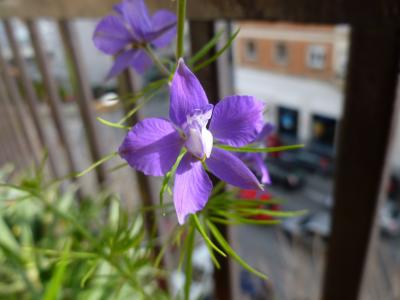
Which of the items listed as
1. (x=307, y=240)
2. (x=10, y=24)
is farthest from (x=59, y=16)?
(x=307, y=240)

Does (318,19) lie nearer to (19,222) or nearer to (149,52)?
(149,52)

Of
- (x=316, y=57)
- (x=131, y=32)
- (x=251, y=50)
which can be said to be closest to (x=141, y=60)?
(x=131, y=32)

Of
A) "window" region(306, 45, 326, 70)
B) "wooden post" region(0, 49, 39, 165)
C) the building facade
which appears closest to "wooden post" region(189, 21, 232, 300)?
"wooden post" region(0, 49, 39, 165)

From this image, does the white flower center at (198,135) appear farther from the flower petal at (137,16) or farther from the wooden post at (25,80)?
the wooden post at (25,80)

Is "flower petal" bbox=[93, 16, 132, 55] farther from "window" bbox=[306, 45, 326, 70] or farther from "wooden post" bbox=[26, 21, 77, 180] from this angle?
"window" bbox=[306, 45, 326, 70]

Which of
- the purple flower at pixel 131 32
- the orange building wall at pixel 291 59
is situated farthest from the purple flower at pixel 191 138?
the orange building wall at pixel 291 59
